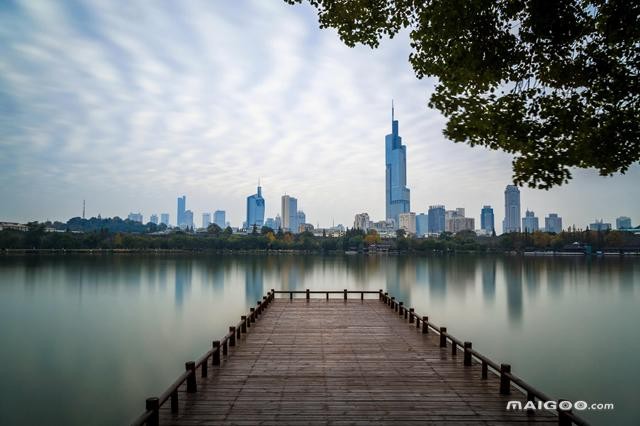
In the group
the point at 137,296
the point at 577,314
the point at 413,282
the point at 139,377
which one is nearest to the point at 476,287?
the point at 413,282

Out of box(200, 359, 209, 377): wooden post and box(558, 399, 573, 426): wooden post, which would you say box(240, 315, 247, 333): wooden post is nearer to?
box(200, 359, 209, 377): wooden post

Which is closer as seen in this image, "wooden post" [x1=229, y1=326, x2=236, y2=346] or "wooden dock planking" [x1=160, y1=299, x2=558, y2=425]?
"wooden dock planking" [x1=160, y1=299, x2=558, y2=425]

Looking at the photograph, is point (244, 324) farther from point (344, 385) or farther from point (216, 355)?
point (344, 385)

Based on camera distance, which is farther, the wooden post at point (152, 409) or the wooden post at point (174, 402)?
the wooden post at point (174, 402)

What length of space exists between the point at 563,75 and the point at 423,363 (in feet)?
24.4

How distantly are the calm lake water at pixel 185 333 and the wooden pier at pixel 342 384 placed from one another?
5.62 meters

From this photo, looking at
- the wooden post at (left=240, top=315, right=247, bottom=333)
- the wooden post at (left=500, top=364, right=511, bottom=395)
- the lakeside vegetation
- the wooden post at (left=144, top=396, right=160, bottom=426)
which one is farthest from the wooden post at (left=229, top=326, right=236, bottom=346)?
the lakeside vegetation

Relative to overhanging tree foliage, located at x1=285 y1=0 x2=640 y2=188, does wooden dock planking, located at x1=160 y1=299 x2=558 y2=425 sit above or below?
below

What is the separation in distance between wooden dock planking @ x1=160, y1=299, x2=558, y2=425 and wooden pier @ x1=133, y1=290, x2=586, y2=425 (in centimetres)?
2

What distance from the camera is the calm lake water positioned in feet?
49.9

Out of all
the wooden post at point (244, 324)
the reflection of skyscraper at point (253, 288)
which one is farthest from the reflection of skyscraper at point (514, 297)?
the wooden post at point (244, 324)

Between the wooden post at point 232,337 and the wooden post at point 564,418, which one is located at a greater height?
the wooden post at point 564,418

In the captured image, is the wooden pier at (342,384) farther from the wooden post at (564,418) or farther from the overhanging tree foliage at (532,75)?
the overhanging tree foliage at (532,75)

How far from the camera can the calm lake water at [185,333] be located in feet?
49.9
